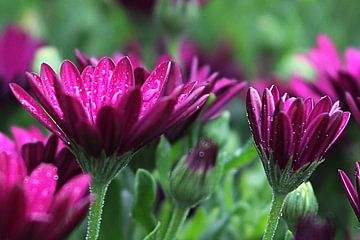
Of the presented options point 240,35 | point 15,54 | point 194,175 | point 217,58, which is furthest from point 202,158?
point 240,35

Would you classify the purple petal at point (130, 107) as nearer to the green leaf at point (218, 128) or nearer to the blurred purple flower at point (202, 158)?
the blurred purple flower at point (202, 158)

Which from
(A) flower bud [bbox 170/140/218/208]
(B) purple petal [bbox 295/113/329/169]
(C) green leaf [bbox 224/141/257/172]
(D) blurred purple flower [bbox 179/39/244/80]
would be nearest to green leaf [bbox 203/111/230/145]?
(C) green leaf [bbox 224/141/257/172]

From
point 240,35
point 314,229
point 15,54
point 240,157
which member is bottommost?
point 314,229

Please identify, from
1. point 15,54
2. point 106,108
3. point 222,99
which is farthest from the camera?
point 15,54

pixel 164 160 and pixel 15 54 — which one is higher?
pixel 15 54

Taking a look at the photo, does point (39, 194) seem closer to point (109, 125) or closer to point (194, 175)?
point (109, 125)

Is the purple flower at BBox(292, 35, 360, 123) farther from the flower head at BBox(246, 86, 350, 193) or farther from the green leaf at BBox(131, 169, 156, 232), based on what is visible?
the green leaf at BBox(131, 169, 156, 232)

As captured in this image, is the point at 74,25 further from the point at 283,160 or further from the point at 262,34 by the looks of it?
the point at 283,160
